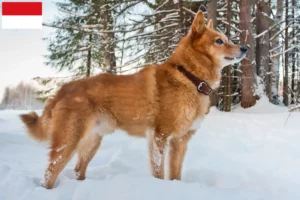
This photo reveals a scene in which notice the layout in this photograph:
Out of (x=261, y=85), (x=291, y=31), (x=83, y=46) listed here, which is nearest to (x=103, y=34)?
(x=83, y=46)

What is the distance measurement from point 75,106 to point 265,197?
81.5 inches

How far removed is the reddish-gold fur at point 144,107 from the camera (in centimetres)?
324

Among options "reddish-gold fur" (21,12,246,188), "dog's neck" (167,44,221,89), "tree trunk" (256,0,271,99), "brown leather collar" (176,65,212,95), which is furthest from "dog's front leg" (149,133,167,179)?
"tree trunk" (256,0,271,99)

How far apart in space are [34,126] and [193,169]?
2.07 m

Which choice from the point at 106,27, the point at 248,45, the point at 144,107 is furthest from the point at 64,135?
the point at 106,27

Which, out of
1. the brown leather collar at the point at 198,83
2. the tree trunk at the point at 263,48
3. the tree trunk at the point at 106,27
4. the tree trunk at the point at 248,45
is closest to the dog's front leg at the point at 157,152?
the brown leather collar at the point at 198,83

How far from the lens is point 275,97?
17.0 m

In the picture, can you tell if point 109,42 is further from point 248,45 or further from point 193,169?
point 193,169

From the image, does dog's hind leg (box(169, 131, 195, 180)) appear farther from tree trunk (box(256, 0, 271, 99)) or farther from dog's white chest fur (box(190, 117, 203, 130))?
tree trunk (box(256, 0, 271, 99))

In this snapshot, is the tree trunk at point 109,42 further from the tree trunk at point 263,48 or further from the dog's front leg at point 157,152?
the dog's front leg at point 157,152

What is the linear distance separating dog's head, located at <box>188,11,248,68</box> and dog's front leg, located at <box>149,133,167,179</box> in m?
1.12

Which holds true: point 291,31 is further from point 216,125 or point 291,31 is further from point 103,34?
point 216,125

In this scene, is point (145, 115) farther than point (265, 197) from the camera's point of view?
Yes

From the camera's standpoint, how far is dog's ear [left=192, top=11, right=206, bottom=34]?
3.65 metres
